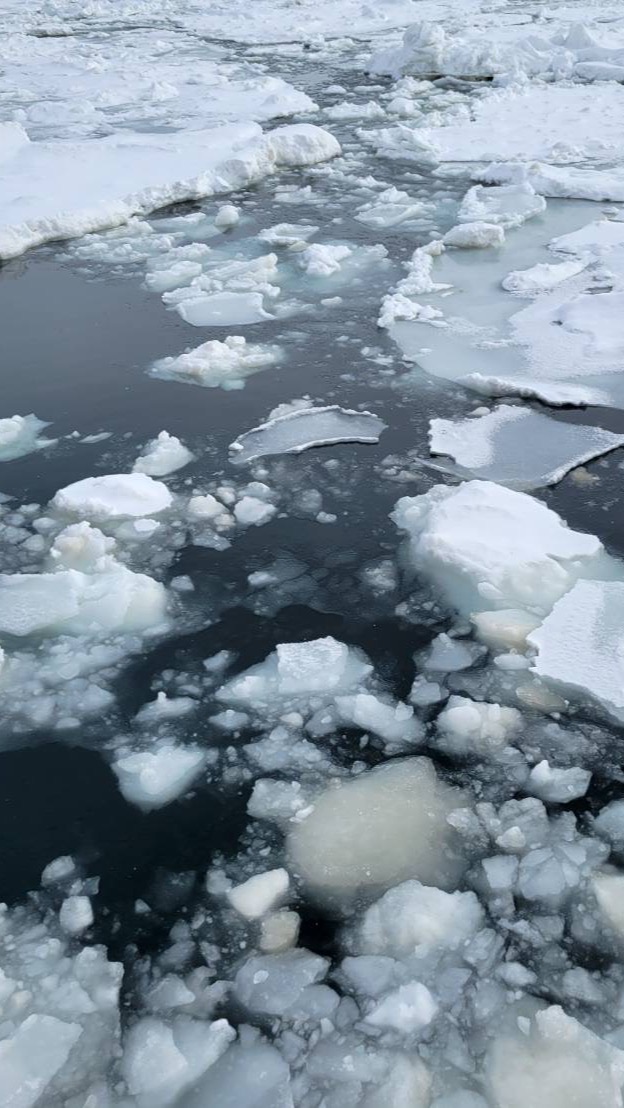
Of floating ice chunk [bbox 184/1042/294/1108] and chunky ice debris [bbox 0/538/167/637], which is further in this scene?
chunky ice debris [bbox 0/538/167/637]

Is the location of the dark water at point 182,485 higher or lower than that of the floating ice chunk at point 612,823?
lower

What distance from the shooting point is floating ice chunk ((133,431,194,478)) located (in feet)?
14.1

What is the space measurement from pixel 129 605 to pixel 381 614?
90cm

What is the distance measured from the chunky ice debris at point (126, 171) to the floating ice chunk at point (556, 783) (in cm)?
586

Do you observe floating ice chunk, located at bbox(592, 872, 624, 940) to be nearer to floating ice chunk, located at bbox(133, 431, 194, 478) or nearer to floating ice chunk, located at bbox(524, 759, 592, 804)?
floating ice chunk, located at bbox(524, 759, 592, 804)

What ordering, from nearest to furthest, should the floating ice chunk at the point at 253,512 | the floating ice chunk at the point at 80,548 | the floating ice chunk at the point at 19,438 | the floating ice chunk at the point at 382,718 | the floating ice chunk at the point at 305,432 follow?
the floating ice chunk at the point at 382,718 < the floating ice chunk at the point at 80,548 < the floating ice chunk at the point at 253,512 < the floating ice chunk at the point at 305,432 < the floating ice chunk at the point at 19,438

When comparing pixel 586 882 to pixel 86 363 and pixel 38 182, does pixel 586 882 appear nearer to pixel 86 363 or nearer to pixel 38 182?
pixel 86 363

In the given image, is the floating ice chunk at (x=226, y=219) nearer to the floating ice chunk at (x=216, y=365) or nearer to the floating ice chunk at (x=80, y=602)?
the floating ice chunk at (x=216, y=365)

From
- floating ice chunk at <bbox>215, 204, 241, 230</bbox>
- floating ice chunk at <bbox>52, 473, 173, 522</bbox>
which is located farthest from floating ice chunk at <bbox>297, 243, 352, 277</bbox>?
floating ice chunk at <bbox>52, 473, 173, 522</bbox>

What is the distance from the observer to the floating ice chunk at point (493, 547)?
341cm

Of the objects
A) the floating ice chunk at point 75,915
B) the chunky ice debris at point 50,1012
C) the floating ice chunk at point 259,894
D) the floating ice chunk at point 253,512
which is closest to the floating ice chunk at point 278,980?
the floating ice chunk at point 259,894

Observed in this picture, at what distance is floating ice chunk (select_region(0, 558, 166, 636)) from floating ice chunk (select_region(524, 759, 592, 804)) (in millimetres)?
1414

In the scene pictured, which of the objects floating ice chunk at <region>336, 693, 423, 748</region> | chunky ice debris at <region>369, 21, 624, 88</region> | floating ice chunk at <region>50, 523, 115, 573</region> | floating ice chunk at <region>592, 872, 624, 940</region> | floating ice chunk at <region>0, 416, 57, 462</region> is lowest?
floating ice chunk at <region>0, 416, 57, 462</region>

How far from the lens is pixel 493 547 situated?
3578mm
